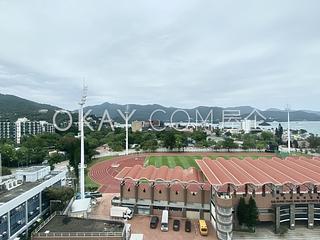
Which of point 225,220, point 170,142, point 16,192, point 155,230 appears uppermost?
point 170,142

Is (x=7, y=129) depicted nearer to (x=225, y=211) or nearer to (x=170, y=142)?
(x=170, y=142)

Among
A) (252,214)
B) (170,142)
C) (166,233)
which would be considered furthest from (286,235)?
(170,142)

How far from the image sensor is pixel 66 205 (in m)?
25.4

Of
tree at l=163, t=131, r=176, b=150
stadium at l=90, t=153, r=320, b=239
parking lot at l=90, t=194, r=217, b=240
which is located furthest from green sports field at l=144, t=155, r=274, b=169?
parking lot at l=90, t=194, r=217, b=240

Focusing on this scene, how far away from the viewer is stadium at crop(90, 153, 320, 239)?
71.4ft

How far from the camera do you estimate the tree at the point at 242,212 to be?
69.9 ft

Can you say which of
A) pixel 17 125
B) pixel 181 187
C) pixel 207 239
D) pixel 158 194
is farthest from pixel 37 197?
pixel 17 125

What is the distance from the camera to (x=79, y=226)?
1850 cm

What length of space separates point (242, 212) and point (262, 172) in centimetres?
511

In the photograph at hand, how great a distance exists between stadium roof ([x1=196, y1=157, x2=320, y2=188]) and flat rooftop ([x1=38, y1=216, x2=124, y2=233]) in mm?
7628

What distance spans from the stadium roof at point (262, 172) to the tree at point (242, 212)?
142cm

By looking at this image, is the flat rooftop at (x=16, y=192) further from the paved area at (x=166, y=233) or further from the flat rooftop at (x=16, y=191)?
the paved area at (x=166, y=233)

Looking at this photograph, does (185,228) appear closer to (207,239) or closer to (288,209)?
(207,239)

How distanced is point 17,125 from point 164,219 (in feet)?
232
